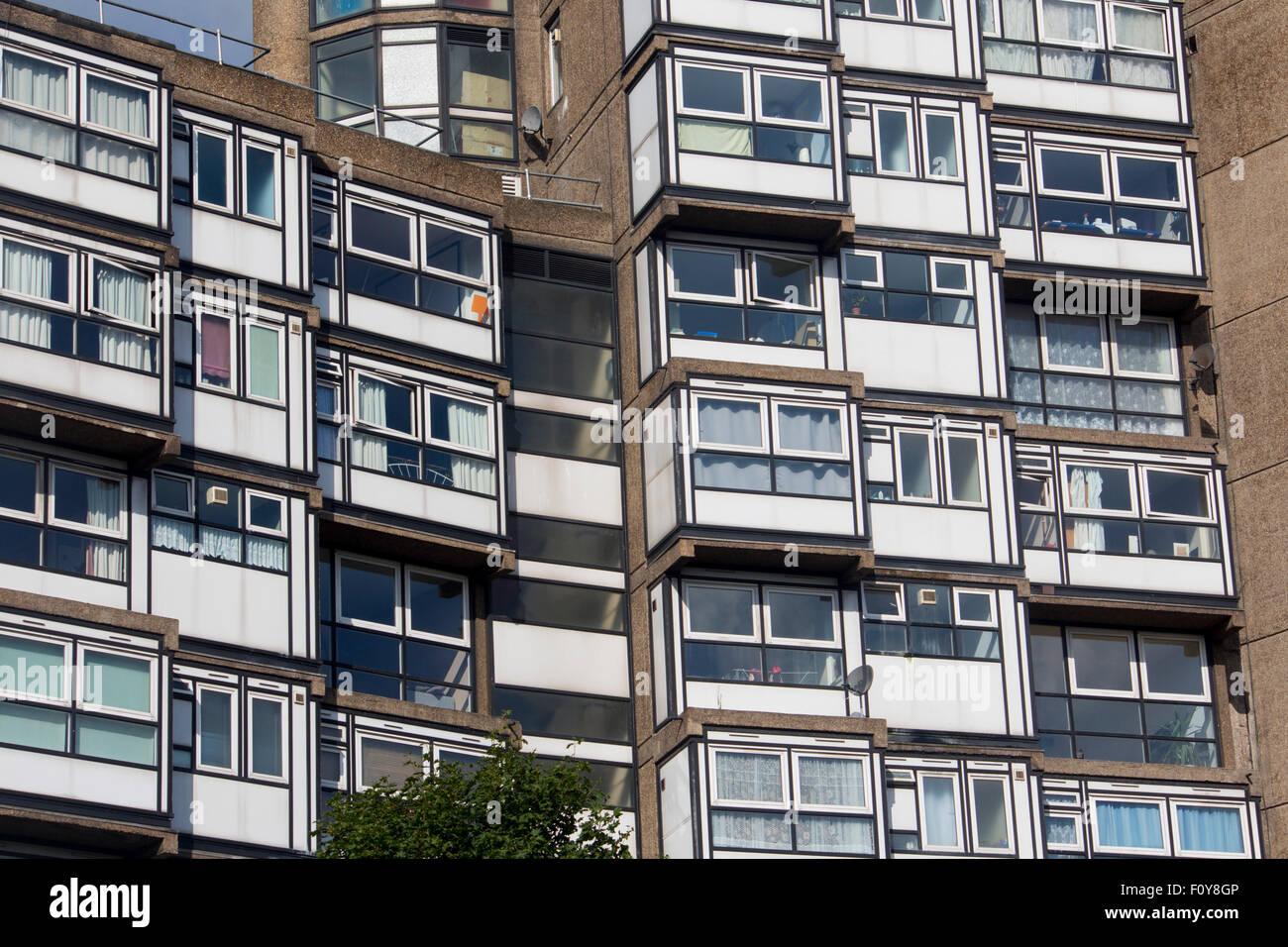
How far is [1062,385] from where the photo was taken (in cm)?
4275

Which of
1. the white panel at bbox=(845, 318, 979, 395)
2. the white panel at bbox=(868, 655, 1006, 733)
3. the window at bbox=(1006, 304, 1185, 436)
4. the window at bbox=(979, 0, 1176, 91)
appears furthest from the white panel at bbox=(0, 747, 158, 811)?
the window at bbox=(979, 0, 1176, 91)

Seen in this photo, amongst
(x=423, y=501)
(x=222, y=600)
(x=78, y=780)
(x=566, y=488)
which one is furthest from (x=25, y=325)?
(x=566, y=488)

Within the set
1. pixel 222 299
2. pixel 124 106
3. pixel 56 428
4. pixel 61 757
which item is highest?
pixel 124 106

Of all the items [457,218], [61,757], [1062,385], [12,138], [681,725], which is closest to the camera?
[61,757]

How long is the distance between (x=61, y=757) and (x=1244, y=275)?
75.4ft

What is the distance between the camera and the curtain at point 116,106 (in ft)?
114

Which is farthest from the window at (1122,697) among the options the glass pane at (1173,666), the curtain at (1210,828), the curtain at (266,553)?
the curtain at (266,553)

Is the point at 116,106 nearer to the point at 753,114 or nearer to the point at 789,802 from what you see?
the point at 753,114

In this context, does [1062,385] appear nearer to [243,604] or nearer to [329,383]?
[329,383]

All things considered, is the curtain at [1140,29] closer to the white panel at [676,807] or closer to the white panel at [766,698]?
the white panel at [766,698]

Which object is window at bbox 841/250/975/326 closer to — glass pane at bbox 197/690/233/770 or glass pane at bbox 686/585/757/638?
glass pane at bbox 686/585/757/638

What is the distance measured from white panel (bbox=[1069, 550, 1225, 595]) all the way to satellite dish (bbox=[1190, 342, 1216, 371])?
3.67 metres

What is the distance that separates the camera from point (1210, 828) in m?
40.0

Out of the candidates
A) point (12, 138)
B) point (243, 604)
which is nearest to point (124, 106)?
point (12, 138)
